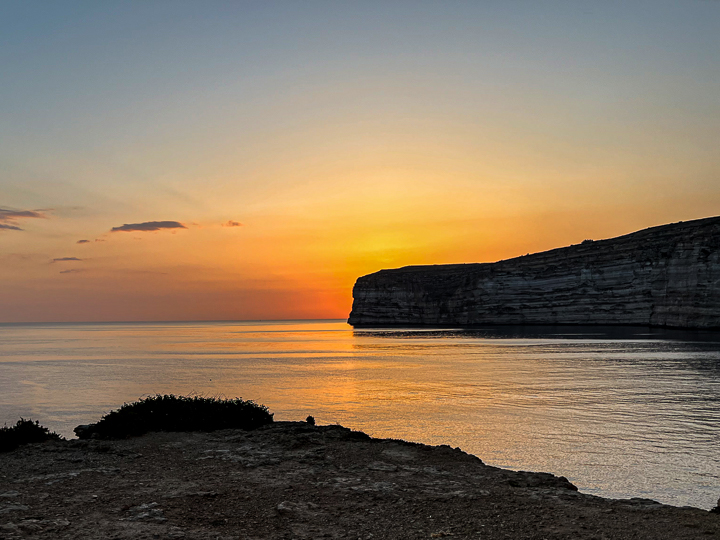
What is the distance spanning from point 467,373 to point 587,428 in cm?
1969

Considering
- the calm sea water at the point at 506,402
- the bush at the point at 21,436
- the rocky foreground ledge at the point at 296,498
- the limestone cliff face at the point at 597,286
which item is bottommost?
the calm sea water at the point at 506,402

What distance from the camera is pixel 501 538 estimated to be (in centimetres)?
797

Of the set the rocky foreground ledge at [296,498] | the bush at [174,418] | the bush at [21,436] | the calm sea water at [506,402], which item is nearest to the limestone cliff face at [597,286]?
the calm sea water at [506,402]

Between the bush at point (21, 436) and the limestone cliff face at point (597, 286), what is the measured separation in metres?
84.3

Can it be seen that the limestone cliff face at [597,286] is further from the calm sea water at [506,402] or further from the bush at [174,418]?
the bush at [174,418]

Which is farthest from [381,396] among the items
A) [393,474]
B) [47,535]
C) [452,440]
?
[47,535]

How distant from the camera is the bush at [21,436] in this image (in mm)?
13504

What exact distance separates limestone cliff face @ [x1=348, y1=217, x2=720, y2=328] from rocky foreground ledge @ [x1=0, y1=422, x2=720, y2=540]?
263 ft

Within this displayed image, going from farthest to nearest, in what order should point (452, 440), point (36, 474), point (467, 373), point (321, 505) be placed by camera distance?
point (467, 373)
point (452, 440)
point (36, 474)
point (321, 505)

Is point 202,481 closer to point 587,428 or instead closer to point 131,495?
point 131,495

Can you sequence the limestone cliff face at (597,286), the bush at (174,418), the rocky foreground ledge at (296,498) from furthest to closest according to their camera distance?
the limestone cliff face at (597,286) < the bush at (174,418) < the rocky foreground ledge at (296,498)

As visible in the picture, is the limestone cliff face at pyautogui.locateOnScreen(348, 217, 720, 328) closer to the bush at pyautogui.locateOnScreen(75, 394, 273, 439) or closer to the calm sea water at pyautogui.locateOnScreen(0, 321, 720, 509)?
the calm sea water at pyautogui.locateOnScreen(0, 321, 720, 509)

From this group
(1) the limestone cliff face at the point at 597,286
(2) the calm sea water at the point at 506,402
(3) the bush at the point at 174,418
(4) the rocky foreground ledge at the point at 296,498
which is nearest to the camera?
(4) the rocky foreground ledge at the point at 296,498

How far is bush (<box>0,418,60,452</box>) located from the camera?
1350 cm
